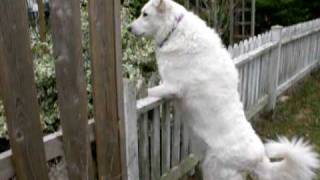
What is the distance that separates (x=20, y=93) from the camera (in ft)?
6.21

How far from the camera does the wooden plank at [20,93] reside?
5.86ft

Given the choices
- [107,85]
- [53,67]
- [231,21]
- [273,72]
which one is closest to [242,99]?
→ [273,72]

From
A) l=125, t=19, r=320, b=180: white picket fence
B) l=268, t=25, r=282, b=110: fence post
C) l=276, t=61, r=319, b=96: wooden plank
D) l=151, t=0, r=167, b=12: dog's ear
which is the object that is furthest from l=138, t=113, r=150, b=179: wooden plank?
l=276, t=61, r=319, b=96: wooden plank

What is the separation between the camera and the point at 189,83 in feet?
10.6

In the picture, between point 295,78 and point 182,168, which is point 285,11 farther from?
point 182,168

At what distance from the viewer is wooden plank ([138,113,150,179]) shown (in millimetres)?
3207

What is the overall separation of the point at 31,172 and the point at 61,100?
0.37m

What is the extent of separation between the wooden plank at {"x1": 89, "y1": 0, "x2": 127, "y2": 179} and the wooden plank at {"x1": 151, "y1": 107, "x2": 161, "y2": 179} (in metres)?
0.74

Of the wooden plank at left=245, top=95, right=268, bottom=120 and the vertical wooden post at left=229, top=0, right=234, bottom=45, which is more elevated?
the vertical wooden post at left=229, top=0, right=234, bottom=45

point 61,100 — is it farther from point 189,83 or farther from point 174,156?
point 174,156

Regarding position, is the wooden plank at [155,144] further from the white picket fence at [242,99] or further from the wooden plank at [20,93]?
the wooden plank at [20,93]

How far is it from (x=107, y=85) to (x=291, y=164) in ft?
5.12

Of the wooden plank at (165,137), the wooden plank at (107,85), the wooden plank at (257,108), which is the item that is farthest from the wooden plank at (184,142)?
the wooden plank at (257,108)

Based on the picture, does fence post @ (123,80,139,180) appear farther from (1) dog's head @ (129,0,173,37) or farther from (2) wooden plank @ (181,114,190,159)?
(2) wooden plank @ (181,114,190,159)
